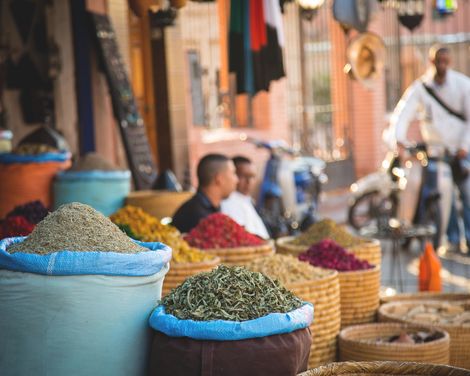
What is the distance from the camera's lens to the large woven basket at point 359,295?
499cm

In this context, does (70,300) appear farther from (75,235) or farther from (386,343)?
(386,343)

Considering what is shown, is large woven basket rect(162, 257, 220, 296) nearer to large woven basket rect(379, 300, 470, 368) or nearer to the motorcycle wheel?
large woven basket rect(379, 300, 470, 368)

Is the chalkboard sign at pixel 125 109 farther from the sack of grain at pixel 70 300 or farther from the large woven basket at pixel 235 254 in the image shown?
the sack of grain at pixel 70 300

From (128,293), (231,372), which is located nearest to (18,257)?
(128,293)

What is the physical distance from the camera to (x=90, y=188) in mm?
6805

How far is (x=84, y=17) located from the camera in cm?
875

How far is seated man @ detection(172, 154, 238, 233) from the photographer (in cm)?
641

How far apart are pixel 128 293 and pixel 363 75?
18.8ft

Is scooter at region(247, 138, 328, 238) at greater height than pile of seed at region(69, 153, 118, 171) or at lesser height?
lesser

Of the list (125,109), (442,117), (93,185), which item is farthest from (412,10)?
(93,185)

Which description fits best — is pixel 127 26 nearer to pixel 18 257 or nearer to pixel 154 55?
pixel 154 55

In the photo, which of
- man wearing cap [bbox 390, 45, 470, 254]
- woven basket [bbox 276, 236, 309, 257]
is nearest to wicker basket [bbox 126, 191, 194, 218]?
woven basket [bbox 276, 236, 309, 257]

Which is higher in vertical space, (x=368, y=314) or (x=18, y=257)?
(x=18, y=257)

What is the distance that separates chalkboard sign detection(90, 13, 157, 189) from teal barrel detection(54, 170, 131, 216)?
1616 millimetres
